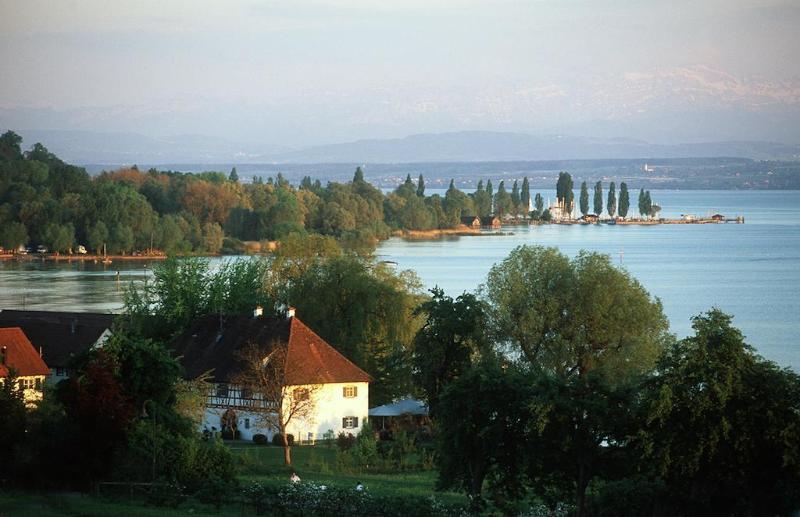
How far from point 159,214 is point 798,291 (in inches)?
2730

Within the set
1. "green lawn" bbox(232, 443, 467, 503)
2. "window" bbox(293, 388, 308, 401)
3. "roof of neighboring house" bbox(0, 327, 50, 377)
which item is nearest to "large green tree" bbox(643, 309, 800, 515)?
"green lawn" bbox(232, 443, 467, 503)

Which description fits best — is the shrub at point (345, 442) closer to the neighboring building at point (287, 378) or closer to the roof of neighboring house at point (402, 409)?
the neighboring building at point (287, 378)

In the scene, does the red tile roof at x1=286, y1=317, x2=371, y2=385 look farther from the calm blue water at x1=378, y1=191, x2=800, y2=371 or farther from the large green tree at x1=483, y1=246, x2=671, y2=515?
the calm blue water at x1=378, y1=191, x2=800, y2=371

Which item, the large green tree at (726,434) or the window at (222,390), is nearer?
the large green tree at (726,434)

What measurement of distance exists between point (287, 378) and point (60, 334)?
39.6 feet

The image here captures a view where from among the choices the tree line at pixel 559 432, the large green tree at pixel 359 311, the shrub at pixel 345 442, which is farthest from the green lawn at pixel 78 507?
the large green tree at pixel 359 311

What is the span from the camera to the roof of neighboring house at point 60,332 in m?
40.5

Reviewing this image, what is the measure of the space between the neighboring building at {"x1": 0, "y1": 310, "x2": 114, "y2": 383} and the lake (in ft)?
60.9

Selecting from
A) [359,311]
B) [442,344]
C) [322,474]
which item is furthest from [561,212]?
[322,474]

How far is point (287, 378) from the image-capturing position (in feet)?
108

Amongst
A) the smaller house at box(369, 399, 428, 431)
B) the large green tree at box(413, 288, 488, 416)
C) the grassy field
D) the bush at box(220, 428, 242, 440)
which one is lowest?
the bush at box(220, 428, 242, 440)

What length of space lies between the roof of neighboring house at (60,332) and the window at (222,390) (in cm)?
567

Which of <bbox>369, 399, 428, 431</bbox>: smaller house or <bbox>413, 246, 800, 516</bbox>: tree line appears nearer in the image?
<bbox>413, 246, 800, 516</bbox>: tree line

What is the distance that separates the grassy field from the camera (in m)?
19.7
